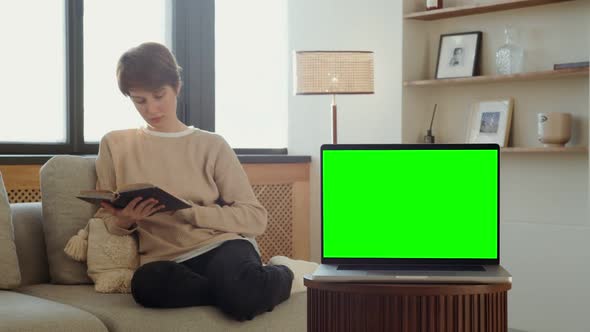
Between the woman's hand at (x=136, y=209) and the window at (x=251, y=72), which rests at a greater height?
the window at (x=251, y=72)

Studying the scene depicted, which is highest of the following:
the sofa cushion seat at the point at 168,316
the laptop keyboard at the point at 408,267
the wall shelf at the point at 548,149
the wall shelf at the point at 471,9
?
the wall shelf at the point at 471,9

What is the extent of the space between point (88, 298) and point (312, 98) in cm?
247

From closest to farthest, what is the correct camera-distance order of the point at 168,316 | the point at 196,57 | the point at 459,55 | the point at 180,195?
the point at 168,316, the point at 180,195, the point at 459,55, the point at 196,57

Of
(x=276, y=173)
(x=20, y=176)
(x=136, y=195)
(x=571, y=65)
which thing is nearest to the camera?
(x=136, y=195)

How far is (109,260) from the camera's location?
2578 millimetres

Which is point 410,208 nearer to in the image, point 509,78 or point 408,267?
point 408,267

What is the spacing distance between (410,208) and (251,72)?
127 inches

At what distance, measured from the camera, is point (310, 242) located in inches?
186

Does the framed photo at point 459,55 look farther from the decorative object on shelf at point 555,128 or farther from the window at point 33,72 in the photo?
the window at point 33,72

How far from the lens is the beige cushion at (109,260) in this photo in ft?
8.38

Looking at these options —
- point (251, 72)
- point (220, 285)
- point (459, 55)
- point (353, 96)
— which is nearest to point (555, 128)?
point (459, 55)

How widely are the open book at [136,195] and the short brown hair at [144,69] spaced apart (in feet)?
1.33

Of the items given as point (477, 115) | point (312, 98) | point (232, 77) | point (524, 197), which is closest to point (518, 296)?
point (524, 197)

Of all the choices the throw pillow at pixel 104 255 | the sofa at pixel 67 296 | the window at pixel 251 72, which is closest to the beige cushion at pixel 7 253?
the sofa at pixel 67 296
